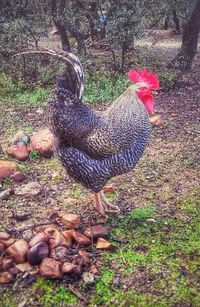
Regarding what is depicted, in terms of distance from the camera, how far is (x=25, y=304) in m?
3.35

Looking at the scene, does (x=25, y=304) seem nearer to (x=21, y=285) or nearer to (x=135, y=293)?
(x=21, y=285)

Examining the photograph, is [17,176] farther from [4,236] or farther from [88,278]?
[88,278]

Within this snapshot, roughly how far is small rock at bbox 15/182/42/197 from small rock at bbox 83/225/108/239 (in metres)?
1.12

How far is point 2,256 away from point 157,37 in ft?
50.8

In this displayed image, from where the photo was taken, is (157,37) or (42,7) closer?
(42,7)

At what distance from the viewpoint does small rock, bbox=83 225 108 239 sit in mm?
4078

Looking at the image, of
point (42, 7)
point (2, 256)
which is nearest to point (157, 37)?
point (42, 7)

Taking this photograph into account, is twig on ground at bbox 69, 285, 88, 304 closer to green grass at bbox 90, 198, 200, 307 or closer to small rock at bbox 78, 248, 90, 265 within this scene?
green grass at bbox 90, 198, 200, 307

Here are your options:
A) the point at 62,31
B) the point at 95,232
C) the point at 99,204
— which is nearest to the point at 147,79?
the point at 99,204

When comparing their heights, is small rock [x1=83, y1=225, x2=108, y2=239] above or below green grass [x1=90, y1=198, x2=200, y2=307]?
above

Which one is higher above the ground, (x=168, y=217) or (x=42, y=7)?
(x=42, y=7)

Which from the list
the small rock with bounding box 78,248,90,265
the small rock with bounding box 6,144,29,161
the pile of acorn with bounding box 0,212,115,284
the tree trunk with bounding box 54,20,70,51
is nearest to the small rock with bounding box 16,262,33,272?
the pile of acorn with bounding box 0,212,115,284

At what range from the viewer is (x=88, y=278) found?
11.7 feet

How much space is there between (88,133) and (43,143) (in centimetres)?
192
